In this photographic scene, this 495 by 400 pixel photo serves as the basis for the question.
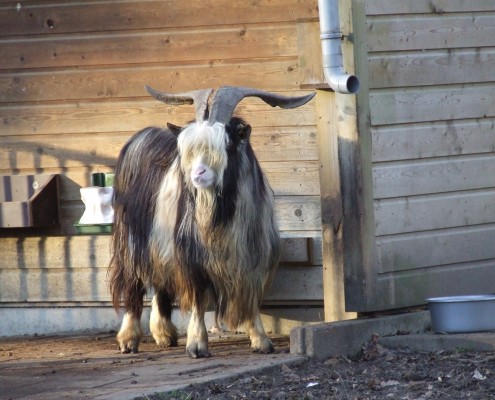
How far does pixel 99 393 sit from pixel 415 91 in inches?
120

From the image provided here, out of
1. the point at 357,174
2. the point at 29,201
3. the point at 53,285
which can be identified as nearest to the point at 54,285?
the point at 53,285

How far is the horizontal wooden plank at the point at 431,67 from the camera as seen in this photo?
7.60 metres

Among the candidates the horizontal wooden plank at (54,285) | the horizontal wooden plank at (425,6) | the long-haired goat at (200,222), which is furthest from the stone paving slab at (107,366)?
the horizontal wooden plank at (425,6)

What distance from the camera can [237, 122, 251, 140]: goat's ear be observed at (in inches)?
291

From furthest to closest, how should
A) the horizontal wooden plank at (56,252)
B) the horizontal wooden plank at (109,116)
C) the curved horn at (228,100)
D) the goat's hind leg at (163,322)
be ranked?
the horizontal wooden plank at (56,252), the horizontal wooden plank at (109,116), the goat's hind leg at (163,322), the curved horn at (228,100)

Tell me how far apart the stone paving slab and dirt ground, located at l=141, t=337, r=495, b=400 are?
0.43 feet

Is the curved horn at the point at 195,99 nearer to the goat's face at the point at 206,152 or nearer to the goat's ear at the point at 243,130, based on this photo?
the goat's face at the point at 206,152

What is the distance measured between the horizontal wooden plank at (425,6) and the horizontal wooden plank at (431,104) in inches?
19.9

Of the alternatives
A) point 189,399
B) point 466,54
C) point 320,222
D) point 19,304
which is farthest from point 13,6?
point 189,399

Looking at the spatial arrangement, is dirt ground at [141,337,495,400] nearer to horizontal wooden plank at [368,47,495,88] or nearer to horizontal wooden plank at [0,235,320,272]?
horizontal wooden plank at [368,47,495,88]

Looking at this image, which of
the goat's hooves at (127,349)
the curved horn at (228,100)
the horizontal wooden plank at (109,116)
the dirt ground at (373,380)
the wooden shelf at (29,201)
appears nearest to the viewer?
the dirt ground at (373,380)

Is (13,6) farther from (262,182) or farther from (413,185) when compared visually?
(413,185)

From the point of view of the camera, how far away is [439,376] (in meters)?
6.48

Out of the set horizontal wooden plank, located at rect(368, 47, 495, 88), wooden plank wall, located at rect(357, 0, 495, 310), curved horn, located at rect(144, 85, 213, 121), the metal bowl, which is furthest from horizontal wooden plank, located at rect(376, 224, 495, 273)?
curved horn, located at rect(144, 85, 213, 121)
